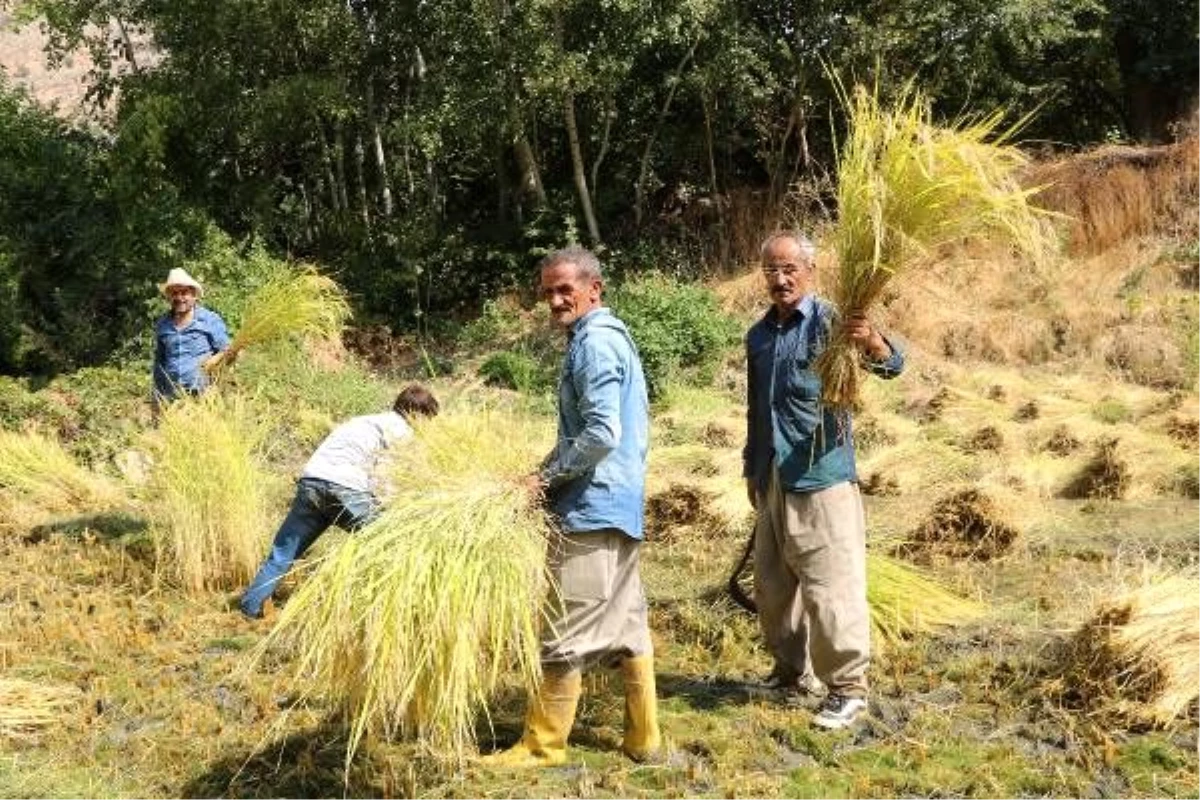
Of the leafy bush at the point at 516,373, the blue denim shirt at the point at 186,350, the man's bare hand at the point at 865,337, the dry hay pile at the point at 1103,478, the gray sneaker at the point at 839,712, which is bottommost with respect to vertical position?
the dry hay pile at the point at 1103,478

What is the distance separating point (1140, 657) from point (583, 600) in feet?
5.64

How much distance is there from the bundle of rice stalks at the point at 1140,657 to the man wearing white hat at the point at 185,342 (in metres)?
4.05

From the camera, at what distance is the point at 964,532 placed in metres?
5.45

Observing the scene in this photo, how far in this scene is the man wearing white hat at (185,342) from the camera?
5.81m

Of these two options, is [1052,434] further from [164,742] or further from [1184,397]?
[164,742]

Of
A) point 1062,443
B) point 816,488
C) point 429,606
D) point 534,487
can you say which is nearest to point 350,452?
point 534,487

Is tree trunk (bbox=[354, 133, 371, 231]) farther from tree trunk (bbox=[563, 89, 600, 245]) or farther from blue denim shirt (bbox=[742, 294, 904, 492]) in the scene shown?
blue denim shirt (bbox=[742, 294, 904, 492])

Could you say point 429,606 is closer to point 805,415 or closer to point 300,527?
point 805,415

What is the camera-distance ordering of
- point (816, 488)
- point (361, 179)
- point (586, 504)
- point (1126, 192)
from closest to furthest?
1. point (586, 504)
2. point (816, 488)
3. point (1126, 192)
4. point (361, 179)

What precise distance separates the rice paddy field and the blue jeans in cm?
11

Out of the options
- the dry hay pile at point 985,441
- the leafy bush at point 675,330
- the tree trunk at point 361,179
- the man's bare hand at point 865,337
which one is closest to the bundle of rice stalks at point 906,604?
the man's bare hand at point 865,337

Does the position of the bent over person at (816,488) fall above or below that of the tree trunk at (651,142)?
below

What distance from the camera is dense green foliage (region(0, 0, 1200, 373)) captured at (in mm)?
12211

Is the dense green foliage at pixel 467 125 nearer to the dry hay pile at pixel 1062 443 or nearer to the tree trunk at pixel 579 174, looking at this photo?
the tree trunk at pixel 579 174
